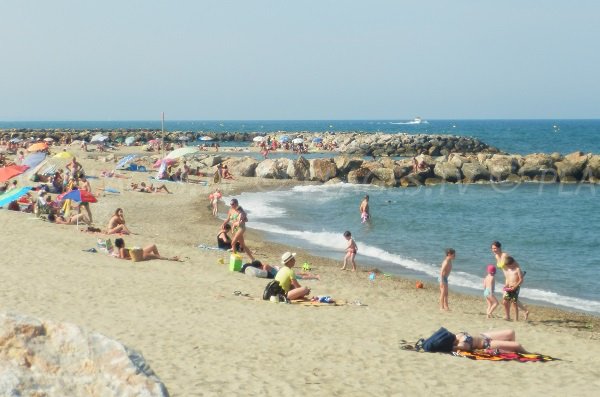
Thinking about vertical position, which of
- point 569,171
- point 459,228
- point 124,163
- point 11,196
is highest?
point 11,196

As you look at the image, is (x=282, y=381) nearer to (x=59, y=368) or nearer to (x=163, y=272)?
(x=59, y=368)

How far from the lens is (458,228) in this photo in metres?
26.4

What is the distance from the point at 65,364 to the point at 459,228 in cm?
2416

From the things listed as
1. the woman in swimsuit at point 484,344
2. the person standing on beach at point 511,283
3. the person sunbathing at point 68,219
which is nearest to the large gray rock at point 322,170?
the person sunbathing at point 68,219

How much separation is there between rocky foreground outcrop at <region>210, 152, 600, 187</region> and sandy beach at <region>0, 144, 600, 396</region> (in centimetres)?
2441

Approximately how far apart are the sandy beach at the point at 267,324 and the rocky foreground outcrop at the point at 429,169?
24414 mm

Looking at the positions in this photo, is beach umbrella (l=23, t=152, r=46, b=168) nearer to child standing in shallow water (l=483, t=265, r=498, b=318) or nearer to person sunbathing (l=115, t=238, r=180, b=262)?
person sunbathing (l=115, t=238, r=180, b=262)

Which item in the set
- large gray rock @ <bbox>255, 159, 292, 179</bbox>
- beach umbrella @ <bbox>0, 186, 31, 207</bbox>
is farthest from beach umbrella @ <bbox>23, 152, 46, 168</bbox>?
large gray rock @ <bbox>255, 159, 292, 179</bbox>

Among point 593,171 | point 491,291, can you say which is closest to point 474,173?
point 593,171

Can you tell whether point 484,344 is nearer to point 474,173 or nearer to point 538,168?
point 474,173

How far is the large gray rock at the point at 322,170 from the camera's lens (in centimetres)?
4247

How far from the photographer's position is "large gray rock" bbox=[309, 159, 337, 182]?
4247 centimetres

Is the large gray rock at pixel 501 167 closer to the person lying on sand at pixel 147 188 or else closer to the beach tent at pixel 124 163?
the person lying on sand at pixel 147 188

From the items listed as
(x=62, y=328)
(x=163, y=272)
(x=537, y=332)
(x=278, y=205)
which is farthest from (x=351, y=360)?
(x=278, y=205)
